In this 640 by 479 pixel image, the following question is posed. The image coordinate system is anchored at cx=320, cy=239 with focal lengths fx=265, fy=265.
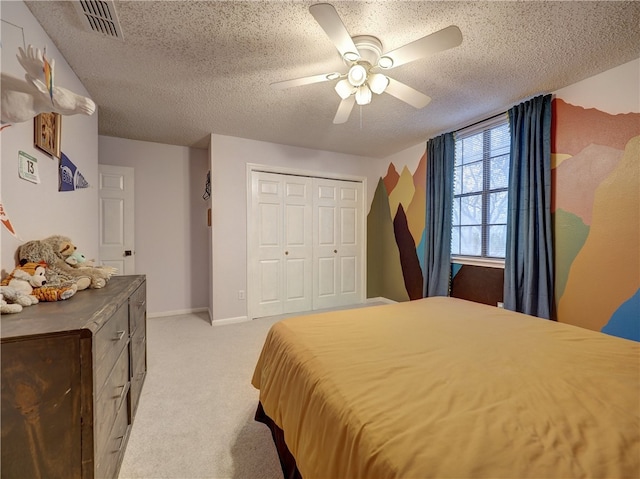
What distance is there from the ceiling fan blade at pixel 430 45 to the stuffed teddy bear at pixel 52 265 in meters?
2.07

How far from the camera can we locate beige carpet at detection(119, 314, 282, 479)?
4.39 ft

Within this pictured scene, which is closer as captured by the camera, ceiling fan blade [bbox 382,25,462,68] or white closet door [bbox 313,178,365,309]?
ceiling fan blade [bbox 382,25,462,68]

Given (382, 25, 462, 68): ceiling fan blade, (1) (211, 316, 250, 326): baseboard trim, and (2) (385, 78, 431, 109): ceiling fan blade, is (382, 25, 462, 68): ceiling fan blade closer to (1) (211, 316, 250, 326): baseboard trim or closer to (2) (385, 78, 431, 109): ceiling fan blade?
(2) (385, 78, 431, 109): ceiling fan blade

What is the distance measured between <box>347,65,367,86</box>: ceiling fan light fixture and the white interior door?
325 centimetres

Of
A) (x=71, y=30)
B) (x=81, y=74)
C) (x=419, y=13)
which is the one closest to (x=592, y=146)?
(x=419, y=13)

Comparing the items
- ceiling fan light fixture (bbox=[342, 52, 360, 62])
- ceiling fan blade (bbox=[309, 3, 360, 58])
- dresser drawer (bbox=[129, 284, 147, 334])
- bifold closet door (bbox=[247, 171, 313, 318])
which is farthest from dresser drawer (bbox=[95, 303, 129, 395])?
bifold closet door (bbox=[247, 171, 313, 318])

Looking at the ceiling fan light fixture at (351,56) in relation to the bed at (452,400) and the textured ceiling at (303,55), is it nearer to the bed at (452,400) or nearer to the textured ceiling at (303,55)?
the textured ceiling at (303,55)

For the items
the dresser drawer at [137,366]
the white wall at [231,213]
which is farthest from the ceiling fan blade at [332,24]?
the white wall at [231,213]

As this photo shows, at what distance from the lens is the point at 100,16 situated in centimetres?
150

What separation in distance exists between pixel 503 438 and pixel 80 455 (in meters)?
1.29

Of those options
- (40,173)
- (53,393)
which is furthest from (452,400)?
(40,173)

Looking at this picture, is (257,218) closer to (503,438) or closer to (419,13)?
(419,13)

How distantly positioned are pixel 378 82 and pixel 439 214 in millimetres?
2053

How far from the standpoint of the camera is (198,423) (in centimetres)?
163
